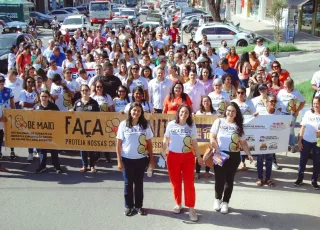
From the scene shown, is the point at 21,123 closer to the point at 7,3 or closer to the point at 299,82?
the point at 299,82

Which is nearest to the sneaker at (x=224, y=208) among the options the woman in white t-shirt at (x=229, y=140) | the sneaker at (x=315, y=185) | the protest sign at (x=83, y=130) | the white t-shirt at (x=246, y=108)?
the woman in white t-shirt at (x=229, y=140)

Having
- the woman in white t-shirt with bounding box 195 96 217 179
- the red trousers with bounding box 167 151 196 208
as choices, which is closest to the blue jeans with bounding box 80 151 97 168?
the woman in white t-shirt with bounding box 195 96 217 179

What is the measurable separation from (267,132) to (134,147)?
295 centimetres

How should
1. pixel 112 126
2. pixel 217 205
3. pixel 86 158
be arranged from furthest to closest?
pixel 86 158 → pixel 112 126 → pixel 217 205

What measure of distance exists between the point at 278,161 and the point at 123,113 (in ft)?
11.2

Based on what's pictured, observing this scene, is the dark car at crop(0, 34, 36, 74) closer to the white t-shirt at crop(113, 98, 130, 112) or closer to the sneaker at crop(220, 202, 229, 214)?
the white t-shirt at crop(113, 98, 130, 112)

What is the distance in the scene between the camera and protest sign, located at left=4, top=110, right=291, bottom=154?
799cm

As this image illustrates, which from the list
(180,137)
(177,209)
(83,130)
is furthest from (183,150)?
(83,130)

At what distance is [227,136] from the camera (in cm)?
632

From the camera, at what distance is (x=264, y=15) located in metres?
47.5

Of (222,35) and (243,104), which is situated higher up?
(222,35)

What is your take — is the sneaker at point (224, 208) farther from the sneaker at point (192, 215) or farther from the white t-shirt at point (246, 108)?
the white t-shirt at point (246, 108)

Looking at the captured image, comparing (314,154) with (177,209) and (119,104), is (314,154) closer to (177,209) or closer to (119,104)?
(177,209)

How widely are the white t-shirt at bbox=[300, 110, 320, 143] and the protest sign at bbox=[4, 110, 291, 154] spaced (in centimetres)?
63
